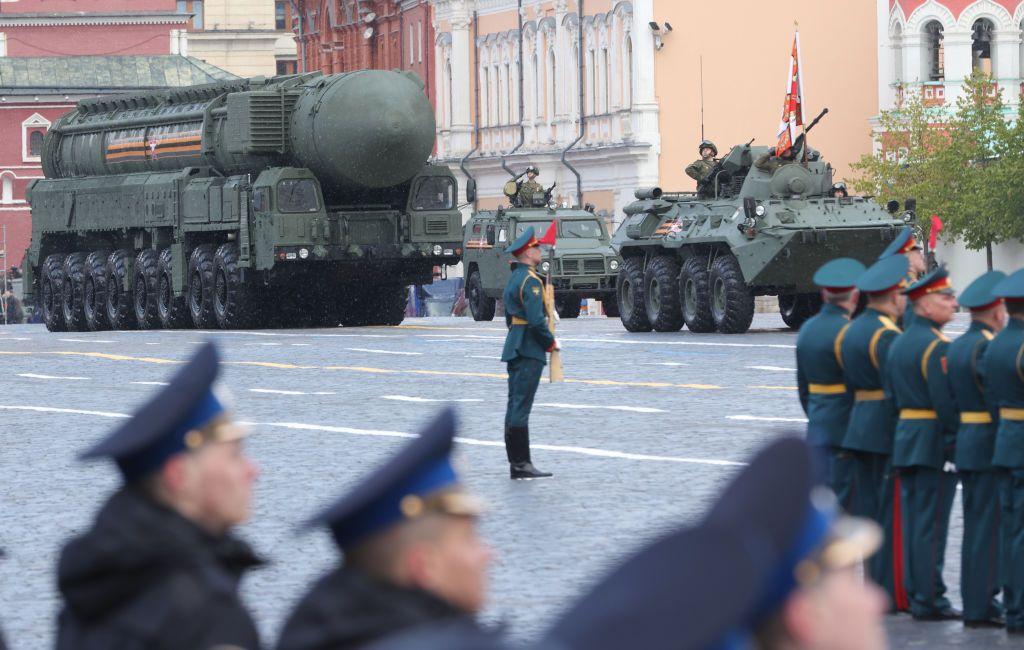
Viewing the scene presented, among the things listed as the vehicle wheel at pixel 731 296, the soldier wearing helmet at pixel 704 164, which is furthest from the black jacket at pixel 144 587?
the soldier wearing helmet at pixel 704 164

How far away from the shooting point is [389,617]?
3.69 metres

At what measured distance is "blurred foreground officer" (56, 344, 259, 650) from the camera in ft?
14.0

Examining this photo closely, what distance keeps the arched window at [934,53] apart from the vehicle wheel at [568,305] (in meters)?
22.7

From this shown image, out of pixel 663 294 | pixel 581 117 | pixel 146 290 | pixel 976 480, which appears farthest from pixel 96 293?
pixel 976 480

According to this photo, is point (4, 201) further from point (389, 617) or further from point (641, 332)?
point (389, 617)

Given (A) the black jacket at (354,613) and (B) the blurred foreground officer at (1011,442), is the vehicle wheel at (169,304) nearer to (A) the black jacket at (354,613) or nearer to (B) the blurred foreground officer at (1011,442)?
(B) the blurred foreground officer at (1011,442)

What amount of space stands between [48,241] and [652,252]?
1510 cm

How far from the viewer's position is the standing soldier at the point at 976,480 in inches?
387

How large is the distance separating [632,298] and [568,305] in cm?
831

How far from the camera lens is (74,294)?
44219 mm

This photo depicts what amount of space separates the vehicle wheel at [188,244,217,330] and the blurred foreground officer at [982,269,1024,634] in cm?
3019

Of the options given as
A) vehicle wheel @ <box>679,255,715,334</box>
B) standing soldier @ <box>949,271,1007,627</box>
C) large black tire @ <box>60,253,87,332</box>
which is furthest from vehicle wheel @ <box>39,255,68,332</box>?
standing soldier @ <box>949,271,1007,627</box>

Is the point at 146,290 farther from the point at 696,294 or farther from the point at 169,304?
the point at 696,294

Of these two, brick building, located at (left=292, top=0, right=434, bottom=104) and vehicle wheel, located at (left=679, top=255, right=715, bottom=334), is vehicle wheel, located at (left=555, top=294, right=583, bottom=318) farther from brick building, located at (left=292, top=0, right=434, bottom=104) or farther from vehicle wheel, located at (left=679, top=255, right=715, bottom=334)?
brick building, located at (left=292, top=0, right=434, bottom=104)
